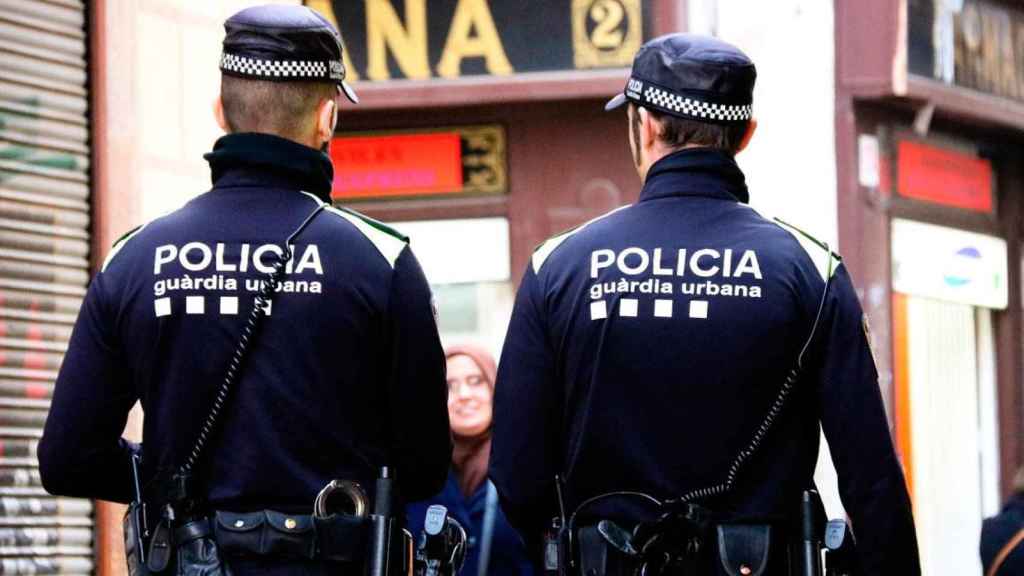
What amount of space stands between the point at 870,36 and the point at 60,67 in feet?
16.1

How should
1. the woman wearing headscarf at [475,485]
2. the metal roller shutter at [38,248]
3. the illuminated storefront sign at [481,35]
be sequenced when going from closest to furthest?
the woman wearing headscarf at [475,485]
the metal roller shutter at [38,248]
the illuminated storefront sign at [481,35]

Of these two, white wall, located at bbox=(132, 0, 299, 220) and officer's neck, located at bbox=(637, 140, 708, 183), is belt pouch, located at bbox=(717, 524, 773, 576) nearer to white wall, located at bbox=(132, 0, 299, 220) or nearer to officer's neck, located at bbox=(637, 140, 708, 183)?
officer's neck, located at bbox=(637, 140, 708, 183)

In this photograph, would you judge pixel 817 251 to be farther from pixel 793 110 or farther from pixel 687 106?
pixel 793 110

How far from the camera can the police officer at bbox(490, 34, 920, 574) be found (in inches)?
191

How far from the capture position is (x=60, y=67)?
25.8 feet

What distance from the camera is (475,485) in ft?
24.6

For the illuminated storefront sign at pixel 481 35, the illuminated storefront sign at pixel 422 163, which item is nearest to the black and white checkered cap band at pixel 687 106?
the illuminated storefront sign at pixel 481 35

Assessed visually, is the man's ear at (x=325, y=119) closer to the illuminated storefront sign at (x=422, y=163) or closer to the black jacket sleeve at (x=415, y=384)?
the black jacket sleeve at (x=415, y=384)

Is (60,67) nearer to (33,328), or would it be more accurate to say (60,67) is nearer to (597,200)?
(33,328)

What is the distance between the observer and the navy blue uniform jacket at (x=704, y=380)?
4859 millimetres

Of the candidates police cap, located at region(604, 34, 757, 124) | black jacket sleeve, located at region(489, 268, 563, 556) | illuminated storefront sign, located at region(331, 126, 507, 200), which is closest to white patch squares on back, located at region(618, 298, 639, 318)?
black jacket sleeve, located at region(489, 268, 563, 556)

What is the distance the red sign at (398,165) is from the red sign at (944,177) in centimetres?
236

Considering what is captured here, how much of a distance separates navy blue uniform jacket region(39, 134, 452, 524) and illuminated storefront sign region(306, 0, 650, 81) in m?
6.26

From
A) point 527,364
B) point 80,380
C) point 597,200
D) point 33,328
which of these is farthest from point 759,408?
point 597,200
